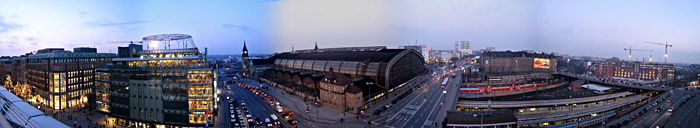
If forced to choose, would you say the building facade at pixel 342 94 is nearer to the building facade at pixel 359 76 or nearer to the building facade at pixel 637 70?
the building facade at pixel 359 76

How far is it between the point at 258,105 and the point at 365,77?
1789 centimetres

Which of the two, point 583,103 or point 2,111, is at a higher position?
point 2,111

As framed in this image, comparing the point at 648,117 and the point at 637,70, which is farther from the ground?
the point at 637,70

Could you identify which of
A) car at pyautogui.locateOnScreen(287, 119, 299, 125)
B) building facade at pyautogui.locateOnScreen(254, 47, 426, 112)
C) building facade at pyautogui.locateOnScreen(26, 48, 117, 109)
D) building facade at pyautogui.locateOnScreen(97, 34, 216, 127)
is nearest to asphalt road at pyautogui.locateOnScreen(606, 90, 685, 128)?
building facade at pyautogui.locateOnScreen(254, 47, 426, 112)

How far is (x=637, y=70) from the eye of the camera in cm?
9138

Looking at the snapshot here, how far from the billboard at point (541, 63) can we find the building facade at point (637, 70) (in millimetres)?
32065

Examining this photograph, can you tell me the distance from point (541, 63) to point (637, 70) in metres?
34.3

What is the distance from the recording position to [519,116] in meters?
41.8

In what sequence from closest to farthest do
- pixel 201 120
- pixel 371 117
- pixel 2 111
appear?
1. pixel 2 111
2. pixel 201 120
3. pixel 371 117

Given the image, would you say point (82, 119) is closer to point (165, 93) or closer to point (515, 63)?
point (165, 93)

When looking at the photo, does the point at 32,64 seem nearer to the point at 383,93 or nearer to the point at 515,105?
the point at 383,93

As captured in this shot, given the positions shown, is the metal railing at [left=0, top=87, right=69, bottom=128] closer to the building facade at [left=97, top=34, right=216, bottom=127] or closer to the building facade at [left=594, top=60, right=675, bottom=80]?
the building facade at [left=97, top=34, right=216, bottom=127]

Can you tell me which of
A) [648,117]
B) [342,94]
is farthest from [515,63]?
[342,94]

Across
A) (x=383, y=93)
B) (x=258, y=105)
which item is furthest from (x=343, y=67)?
(x=258, y=105)
